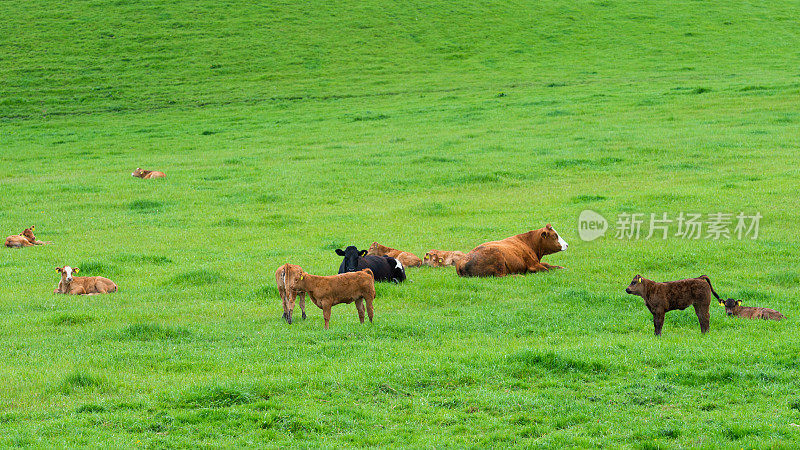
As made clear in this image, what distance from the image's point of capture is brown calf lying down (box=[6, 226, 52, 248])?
21.9m

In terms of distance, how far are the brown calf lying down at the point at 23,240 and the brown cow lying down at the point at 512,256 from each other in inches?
503

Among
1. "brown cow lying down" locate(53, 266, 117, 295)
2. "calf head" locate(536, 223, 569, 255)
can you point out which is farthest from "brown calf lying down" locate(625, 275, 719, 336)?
"brown cow lying down" locate(53, 266, 117, 295)

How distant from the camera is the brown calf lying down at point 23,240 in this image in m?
21.9

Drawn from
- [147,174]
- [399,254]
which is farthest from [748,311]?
[147,174]

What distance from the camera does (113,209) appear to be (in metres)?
27.0

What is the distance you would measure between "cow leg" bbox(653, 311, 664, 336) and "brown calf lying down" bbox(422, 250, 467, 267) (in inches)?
257

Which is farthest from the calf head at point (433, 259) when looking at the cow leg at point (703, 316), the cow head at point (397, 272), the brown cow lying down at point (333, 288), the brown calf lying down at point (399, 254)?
the cow leg at point (703, 316)

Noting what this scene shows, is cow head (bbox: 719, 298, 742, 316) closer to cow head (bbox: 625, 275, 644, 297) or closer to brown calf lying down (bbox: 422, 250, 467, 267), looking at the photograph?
cow head (bbox: 625, 275, 644, 297)

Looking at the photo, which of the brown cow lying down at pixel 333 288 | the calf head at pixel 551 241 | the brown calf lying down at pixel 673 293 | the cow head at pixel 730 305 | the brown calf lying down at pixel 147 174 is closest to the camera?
the brown calf lying down at pixel 673 293

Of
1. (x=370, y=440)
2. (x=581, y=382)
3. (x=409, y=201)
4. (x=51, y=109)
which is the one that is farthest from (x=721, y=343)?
(x=51, y=109)

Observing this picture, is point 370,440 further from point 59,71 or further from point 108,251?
point 59,71

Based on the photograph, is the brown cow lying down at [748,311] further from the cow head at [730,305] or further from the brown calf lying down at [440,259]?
the brown calf lying down at [440,259]

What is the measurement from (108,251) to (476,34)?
159 feet

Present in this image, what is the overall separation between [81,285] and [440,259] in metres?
7.88
